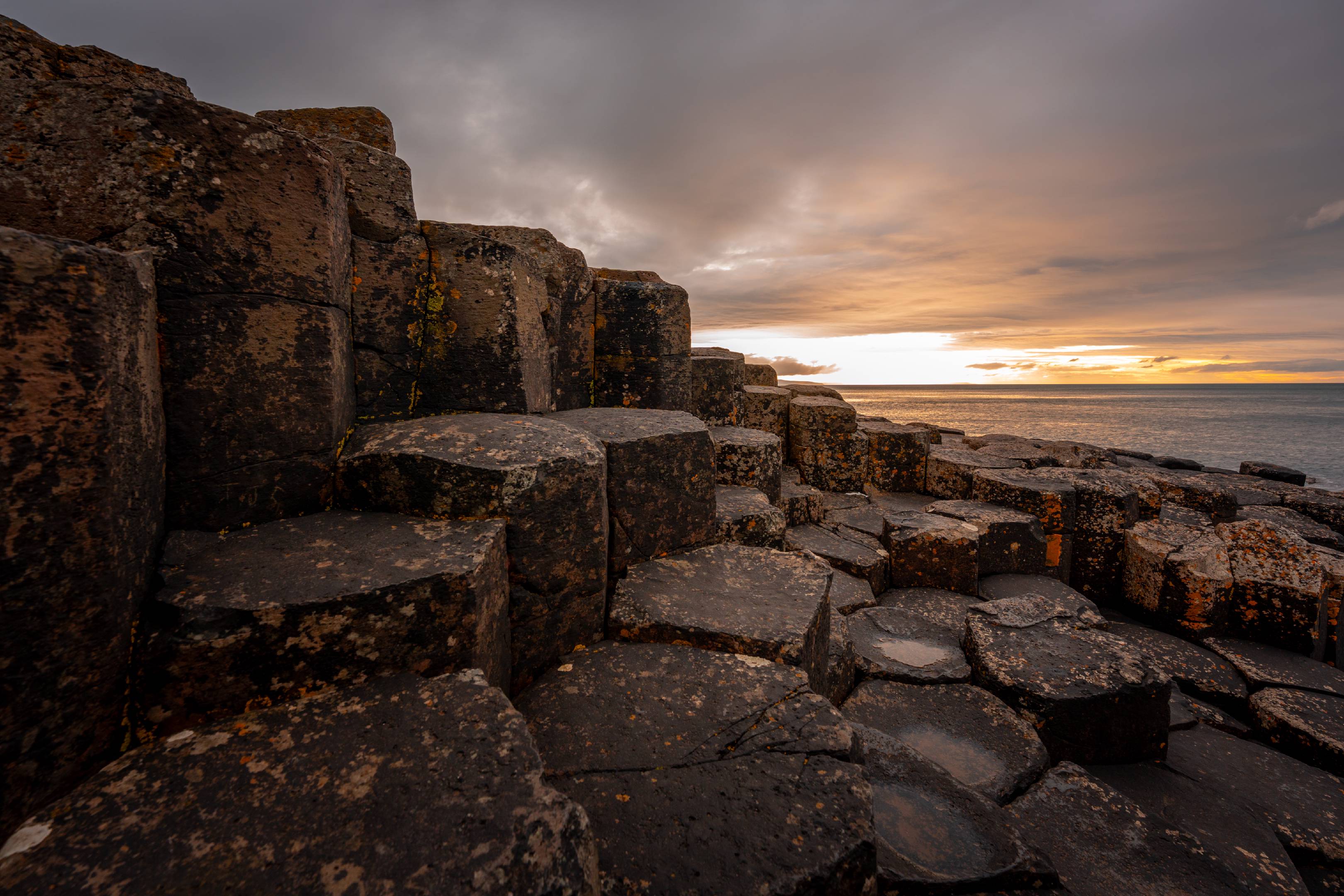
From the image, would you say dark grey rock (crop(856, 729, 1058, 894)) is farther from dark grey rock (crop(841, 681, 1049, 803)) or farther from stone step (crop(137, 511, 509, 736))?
stone step (crop(137, 511, 509, 736))

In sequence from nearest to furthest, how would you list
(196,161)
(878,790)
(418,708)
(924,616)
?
(418,708) < (196,161) < (878,790) < (924,616)

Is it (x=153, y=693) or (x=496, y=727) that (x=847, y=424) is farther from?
(x=153, y=693)

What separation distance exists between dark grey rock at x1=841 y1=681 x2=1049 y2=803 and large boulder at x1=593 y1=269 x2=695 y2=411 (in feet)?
7.17

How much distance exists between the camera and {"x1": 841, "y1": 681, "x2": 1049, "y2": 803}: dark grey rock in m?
2.43

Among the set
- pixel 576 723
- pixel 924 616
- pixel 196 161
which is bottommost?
pixel 924 616

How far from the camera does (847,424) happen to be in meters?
6.45

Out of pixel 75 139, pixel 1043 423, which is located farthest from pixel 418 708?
pixel 1043 423

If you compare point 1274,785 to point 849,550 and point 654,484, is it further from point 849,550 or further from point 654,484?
point 654,484

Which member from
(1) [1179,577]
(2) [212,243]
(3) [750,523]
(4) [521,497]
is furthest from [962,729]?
(2) [212,243]

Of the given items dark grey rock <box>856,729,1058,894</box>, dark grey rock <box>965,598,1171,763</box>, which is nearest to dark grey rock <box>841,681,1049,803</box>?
dark grey rock <box>965,598,1171,763</box>

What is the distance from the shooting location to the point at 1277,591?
4051mm

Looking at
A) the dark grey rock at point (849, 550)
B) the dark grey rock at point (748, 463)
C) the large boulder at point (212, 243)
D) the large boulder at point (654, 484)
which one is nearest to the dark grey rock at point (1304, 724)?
the dark grey rock at point (849, 550)

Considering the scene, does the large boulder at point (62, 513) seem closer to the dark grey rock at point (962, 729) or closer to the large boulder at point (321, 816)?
the large boulder at point (321, 816)

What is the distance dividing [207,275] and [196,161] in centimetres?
31
